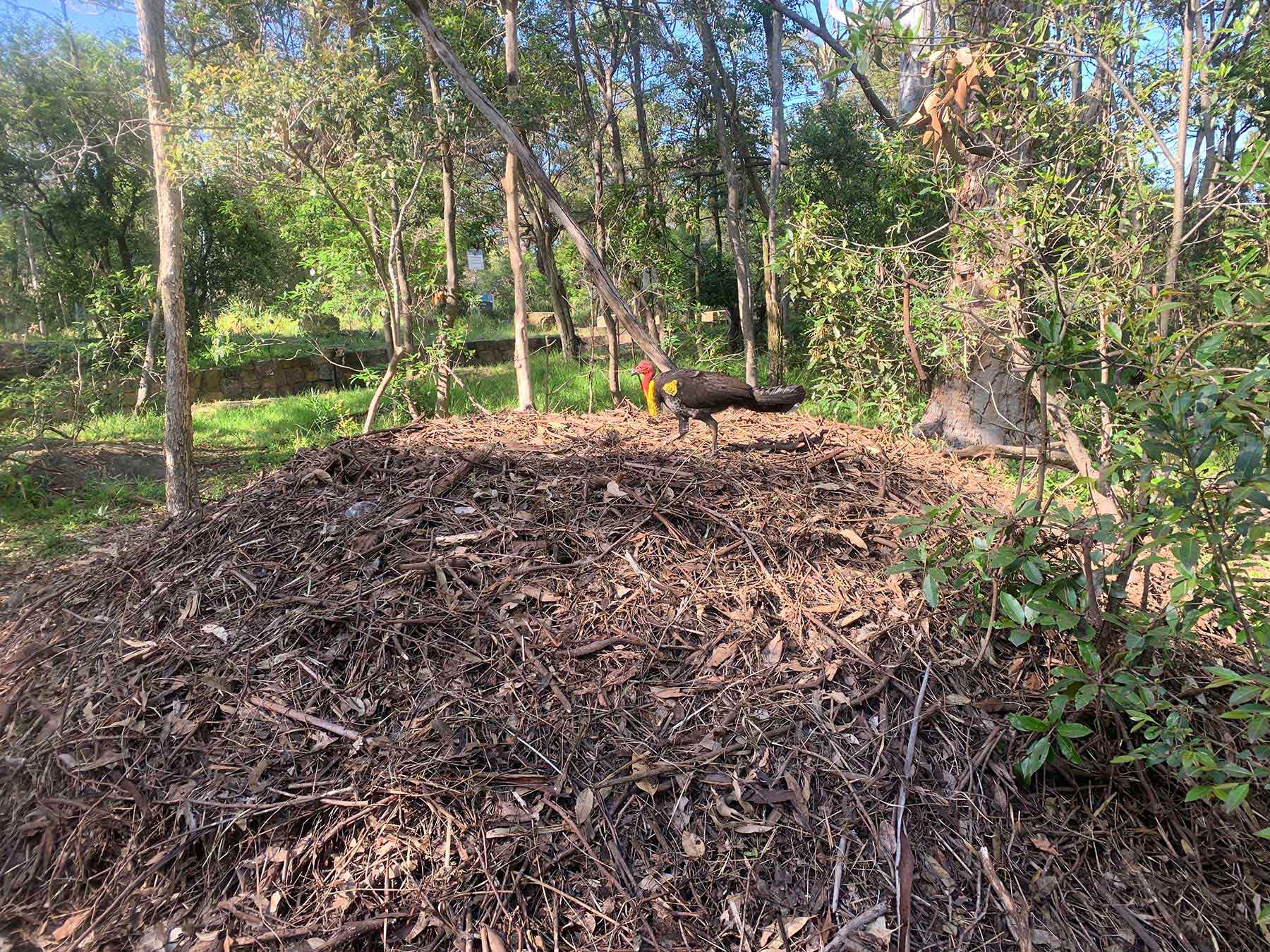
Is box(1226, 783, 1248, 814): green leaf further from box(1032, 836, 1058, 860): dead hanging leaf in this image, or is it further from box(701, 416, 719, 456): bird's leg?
box(701, 416, 719, 456): bird's leg

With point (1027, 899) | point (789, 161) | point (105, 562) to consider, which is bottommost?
point (1027, 899)

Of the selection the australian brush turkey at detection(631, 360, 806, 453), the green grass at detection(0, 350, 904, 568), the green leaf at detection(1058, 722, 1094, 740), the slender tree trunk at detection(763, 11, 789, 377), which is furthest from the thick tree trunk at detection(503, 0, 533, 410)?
the green leaf at detection(1058, 722, 1094, 740)

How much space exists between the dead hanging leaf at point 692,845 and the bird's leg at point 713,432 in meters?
1.86

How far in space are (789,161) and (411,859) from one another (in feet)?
34.8

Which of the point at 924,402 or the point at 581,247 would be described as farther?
the point at 924,402


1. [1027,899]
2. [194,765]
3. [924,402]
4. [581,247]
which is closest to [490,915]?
[194,765]

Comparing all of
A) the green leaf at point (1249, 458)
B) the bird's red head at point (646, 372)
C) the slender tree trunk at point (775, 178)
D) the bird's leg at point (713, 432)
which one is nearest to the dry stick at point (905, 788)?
the green leaf at point (1249, 458)

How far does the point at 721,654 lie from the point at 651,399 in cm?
209

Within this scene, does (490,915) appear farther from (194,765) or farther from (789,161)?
(789,161)

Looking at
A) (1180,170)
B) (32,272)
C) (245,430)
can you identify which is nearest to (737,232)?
(1180,170)

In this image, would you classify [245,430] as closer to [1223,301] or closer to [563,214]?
[563,214]

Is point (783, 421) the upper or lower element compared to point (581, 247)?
lower

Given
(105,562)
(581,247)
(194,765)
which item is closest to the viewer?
(194,765)

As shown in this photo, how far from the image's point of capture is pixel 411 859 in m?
1.84
